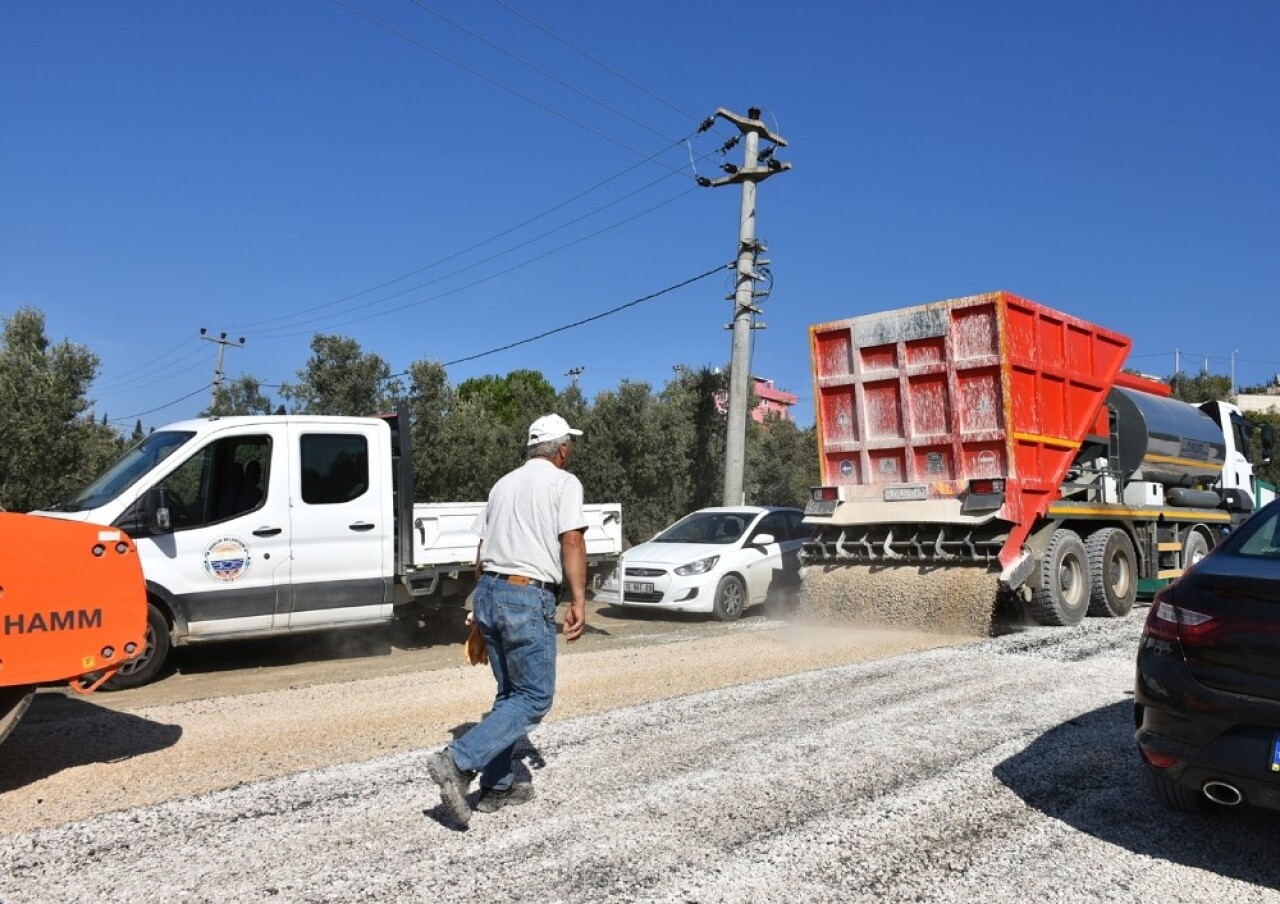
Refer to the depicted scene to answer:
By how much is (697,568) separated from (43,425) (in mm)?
9215

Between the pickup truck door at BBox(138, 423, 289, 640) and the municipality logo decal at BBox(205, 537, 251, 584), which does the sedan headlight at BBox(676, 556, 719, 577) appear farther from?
the municipality logo decal at BBox(205, 537, 251, 584)

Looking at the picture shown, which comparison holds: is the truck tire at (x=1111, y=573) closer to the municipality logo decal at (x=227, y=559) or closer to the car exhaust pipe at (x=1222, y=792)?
the car exhaust pipe at (x=1222, y=792)

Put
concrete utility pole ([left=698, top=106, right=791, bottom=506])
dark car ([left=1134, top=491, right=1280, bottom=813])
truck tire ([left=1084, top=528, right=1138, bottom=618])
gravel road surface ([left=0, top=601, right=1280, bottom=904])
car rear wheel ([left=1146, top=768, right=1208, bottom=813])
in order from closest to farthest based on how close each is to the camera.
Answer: dark car ([left=1134, top=491, right=1280, bottom=813]) → gravel road surface ([left=0, top=601, right=1280, bottom=904]) → car rear wheel ([left=1146, top=768, right=1208, bottom=813]) → truck tire ([left=1084, top=528, right=1138, bottom=618]) → concrete utility pole ([left=698, top=106, right=791, bottom=506])

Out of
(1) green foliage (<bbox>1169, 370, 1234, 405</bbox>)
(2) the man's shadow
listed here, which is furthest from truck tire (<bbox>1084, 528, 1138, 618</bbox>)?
(1) green foliage (<bbox>1169, 370, 1234, 405</bbox>)

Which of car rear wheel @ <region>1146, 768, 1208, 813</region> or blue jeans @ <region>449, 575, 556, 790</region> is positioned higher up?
blue jeans @ <region>449, 575, 556, 790</region>

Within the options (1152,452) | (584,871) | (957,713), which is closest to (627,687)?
(957,713)

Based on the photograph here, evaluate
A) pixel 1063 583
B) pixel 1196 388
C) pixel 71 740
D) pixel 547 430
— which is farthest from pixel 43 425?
pixel 1196 388

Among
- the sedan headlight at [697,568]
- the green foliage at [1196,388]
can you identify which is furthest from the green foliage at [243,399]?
the green foliage at [1196,388]

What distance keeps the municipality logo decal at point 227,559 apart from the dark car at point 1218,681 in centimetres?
702

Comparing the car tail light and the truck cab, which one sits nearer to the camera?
the car tail light

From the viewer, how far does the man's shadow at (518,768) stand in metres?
4.27

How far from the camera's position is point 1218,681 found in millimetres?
3604

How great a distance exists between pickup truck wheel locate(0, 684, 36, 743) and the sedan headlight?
8285 millimetres

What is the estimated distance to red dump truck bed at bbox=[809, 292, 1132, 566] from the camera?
33.0 ft
